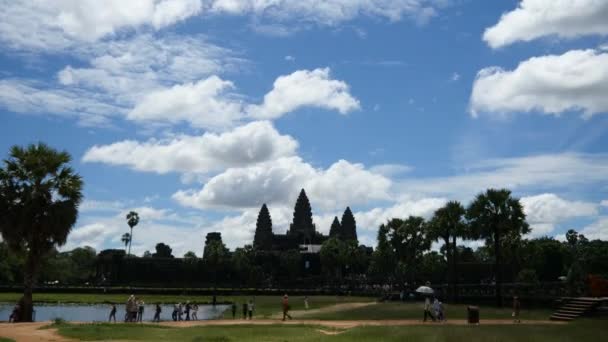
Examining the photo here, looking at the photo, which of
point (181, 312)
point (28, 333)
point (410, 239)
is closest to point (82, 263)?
point (410, 239)

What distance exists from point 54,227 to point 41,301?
42905mm

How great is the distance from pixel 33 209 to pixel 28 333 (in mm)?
8594

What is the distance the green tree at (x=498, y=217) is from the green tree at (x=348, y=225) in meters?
131

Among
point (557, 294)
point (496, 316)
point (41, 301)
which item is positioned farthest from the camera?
point (41, 301)

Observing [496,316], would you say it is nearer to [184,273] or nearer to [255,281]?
[255,281]

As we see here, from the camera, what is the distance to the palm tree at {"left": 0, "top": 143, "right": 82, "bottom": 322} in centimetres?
3023

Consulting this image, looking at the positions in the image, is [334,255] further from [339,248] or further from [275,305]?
[275,305]

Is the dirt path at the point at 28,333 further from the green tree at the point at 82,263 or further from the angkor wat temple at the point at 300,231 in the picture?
the angkor wat temple at the point at 300,231

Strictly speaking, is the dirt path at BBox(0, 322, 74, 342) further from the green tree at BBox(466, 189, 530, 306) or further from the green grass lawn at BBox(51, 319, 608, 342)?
the green tree at BBox(466, 189, 530, 306)

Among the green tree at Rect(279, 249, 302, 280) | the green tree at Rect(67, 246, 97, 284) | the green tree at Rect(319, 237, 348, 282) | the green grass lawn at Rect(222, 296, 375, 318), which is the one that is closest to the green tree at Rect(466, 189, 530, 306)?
the green grass lawn at Rect(222, 296, 375, 318)

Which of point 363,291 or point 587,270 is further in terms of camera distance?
point 363,291

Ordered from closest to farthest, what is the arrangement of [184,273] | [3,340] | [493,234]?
[3,340], [493,234], [184,273]

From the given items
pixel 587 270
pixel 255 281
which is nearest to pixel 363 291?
pixel 587 270

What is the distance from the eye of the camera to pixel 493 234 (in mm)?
53188
